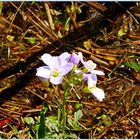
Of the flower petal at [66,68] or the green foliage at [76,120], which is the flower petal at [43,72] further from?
the green foliage at [76,120]

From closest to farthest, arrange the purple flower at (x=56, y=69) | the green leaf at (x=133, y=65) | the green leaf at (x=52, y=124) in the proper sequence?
the purple flower at (x=56, y=69)
the green leaf at (x=52, y=124)
the green leaf at (x=133, y=65)

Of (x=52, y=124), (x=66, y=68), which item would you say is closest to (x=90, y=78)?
(x=66, y=68)

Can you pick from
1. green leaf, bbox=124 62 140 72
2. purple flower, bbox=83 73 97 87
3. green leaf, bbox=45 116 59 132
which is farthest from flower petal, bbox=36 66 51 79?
green leaf, bbox=124 62 140 72

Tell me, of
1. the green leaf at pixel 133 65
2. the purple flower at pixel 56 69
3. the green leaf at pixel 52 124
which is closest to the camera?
the purple flower at pixel 56 69

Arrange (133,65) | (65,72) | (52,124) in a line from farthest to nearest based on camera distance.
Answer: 1. (133,65)
2. (52,124)
3. (65,72)

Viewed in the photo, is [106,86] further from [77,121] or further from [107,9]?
[107,9]

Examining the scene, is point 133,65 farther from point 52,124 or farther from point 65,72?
point 65,72

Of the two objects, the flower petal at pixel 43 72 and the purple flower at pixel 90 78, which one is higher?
the flower petal at pixel 43 72

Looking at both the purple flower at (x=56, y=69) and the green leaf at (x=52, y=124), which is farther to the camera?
the green leaf at (x=52, y=124)

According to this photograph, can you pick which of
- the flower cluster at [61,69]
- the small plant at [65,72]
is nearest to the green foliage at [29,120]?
the small plant at [65,72]
